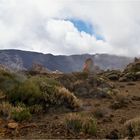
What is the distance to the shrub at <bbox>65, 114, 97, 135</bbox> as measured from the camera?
12.5 meters

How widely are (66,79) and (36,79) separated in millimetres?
8184

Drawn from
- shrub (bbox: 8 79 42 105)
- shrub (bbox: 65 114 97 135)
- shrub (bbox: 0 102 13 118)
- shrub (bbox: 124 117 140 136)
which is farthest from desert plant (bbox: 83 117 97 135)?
shrub (bbox: 8 79 42 105)

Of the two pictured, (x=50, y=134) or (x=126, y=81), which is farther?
(x=126, y=81)

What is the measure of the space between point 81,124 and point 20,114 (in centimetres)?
277

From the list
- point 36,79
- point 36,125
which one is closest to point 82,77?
point 36,79

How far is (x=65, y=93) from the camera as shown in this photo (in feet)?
57.2

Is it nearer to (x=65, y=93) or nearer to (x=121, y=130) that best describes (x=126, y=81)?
(x=65, y=93)

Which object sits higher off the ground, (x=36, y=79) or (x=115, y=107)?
(x=36, y=79)

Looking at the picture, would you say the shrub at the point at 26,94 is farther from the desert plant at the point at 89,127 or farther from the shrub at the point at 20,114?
the desert plant at the point at 89,127

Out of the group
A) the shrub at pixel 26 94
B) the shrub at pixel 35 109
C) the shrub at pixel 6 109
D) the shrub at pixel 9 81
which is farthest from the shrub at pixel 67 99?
the shrub at pixel 6 109

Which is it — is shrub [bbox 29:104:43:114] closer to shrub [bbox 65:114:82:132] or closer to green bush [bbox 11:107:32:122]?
green bush [bbox 11:107:32:122]

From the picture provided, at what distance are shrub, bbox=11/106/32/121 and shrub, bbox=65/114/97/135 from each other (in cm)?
214

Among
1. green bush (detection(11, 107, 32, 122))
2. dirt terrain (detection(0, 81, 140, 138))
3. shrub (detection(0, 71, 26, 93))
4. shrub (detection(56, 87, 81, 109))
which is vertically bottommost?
dirt terrain (detection(0, 81, 140, 138))

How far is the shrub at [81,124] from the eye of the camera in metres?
12.5
